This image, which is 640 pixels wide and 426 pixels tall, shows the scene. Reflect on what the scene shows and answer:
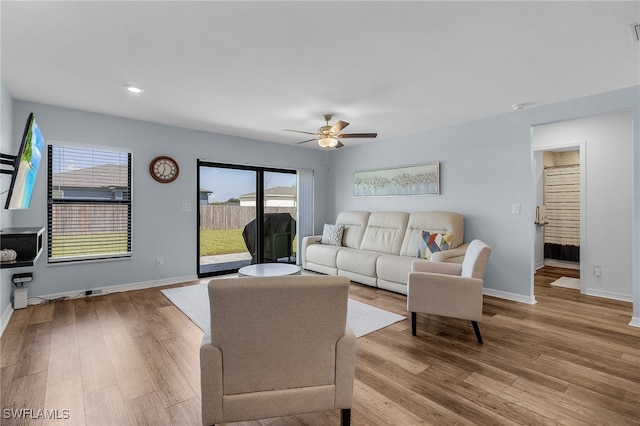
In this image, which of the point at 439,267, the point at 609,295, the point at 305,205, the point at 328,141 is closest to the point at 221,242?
the point at 305,205

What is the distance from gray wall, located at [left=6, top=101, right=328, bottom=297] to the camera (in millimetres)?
3686

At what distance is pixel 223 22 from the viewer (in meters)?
2.02

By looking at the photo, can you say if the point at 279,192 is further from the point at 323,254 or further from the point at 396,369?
the point at 396,369

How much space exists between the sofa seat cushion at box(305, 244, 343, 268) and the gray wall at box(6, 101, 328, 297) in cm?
192

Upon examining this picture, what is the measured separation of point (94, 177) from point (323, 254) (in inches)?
138

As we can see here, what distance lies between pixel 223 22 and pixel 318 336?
204 centimetres

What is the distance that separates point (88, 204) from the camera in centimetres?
402

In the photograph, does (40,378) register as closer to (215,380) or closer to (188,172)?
(215,380)

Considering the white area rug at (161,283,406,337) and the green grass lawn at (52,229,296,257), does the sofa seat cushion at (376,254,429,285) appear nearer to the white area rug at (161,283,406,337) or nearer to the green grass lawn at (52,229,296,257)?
the white area rug at (161,283,406,337)

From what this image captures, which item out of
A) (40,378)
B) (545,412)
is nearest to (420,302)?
(545,412)

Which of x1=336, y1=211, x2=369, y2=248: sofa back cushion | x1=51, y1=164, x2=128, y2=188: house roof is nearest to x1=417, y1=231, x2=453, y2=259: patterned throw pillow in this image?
x1=336, y1=211, x2=369, y2=248: sofa back cushion

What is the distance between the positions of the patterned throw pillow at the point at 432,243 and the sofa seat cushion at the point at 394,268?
17 cm

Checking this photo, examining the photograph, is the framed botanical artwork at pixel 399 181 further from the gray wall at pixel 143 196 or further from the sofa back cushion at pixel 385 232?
the gray wall at pixel 143 196

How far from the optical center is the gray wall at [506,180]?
135 inches
